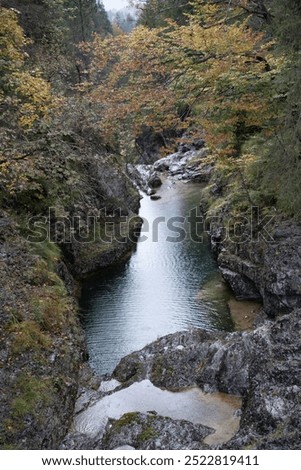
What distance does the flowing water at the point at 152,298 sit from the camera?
15.3 metres

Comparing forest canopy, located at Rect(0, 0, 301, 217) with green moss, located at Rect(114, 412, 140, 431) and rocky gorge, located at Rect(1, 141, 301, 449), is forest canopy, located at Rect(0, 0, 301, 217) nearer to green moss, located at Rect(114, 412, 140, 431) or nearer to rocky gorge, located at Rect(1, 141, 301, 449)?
rocky gorge, located at Rect(1, 141, 301, 449)

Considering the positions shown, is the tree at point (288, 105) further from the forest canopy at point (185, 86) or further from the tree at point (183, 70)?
the tree at point (183, 70)

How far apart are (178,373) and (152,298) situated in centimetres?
762

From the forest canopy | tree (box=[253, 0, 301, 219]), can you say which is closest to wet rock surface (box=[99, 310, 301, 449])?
tree (box=[253, 0, 301, 219])

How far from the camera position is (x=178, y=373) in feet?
36.1

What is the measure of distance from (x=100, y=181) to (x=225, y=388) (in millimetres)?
15476

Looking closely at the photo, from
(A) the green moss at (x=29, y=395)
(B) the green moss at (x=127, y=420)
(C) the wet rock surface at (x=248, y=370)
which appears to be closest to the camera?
(C) the wet rock surface at (x=248, y=370)

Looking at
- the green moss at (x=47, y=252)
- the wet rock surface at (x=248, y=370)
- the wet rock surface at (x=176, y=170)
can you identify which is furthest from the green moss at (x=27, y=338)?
the wet rock surface at (x=176, y=170)

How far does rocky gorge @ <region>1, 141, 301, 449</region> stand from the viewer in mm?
8062

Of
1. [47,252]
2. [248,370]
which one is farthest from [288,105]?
[47,252]

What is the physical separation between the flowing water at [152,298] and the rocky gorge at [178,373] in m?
2.14

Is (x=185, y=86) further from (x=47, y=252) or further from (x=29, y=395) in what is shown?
(x=29, y=395)

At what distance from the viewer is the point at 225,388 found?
10156 mm

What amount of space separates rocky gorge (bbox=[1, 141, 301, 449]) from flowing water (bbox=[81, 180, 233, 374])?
214 centimetres
